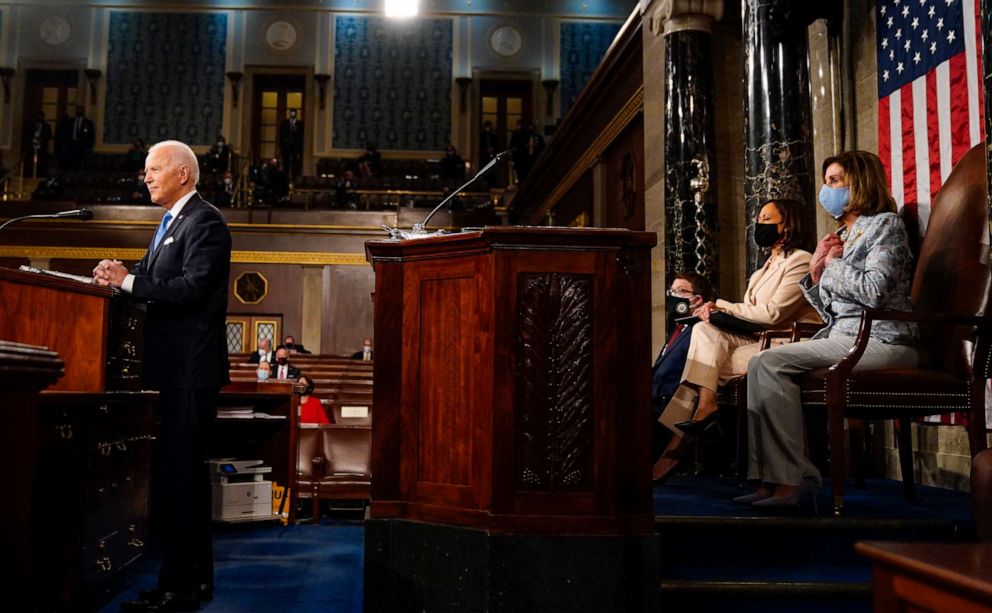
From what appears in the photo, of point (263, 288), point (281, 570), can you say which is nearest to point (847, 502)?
point (281, 570)

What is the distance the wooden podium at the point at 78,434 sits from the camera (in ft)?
7.64

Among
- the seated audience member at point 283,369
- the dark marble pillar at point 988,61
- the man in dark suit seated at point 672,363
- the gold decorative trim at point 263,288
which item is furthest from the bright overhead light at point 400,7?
the dark marble pillar at point 988,61

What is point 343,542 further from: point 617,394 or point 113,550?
point 617,394

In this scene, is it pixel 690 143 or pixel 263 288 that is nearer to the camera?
pixel 690 143

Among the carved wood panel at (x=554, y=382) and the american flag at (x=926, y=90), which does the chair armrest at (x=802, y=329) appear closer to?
the american flag at (x=926, y=90)

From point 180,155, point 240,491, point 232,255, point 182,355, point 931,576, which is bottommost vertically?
point 240,491

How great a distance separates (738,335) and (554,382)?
5.47 feet

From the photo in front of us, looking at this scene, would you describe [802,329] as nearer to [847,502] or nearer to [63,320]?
[847,502]

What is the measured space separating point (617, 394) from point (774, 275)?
1648mm

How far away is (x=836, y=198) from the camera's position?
127 inches

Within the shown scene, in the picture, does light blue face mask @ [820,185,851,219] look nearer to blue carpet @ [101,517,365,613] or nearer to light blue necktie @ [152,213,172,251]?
blue carpet @ [101,517,365,613]

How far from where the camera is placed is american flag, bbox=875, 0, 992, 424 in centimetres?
383

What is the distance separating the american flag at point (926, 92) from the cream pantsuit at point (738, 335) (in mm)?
518

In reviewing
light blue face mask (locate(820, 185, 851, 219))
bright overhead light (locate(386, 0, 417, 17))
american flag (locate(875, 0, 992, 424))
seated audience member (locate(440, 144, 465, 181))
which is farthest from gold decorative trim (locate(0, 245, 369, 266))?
light blue face mask (locate(820, 185, 851, 219))
